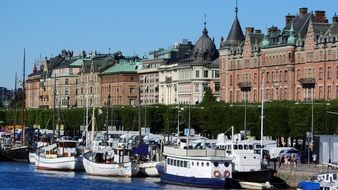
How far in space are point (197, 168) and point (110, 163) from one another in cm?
1705

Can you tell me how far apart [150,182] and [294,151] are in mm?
18252

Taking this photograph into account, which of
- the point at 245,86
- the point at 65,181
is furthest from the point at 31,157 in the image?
the point at 245,86

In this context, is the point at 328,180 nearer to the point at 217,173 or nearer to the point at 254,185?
the point at 254,185

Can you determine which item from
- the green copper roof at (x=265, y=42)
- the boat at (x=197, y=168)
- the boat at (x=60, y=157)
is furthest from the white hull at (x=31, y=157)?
the green copper roof at (x=265, y=42)

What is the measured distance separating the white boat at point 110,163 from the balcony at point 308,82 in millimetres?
47353

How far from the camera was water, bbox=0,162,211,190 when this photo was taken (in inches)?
3752

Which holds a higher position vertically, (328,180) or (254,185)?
(328,180)

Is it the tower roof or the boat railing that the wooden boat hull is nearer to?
the boat railing

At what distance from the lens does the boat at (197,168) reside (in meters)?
91.1

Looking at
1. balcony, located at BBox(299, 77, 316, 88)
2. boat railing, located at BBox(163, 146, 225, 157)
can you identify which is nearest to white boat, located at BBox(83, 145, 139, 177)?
boat railing, located at BBox(163, 146, 225, 157)

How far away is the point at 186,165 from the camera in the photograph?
9438cm

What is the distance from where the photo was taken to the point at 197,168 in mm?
93062

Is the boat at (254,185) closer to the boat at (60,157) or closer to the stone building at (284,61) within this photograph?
the boat at (60,157)

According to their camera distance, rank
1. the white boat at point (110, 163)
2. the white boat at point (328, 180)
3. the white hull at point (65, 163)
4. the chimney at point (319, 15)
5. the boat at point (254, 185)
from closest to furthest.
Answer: the white boat at point (328, 180) < the boat at point (254, 185) < the white boat at point (110, 163) < the white hull at point (65, 163) < the chimney at point (319, 15)
